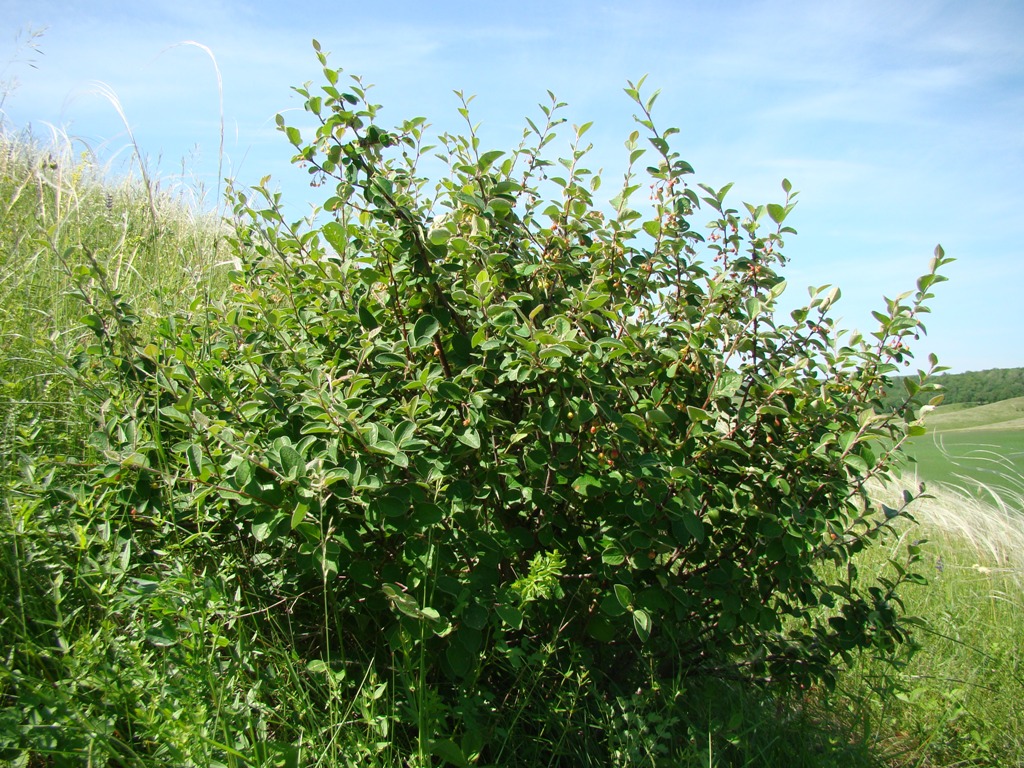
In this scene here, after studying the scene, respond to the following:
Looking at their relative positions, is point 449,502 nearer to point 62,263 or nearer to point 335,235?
point 335,235

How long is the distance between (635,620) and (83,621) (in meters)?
1.63

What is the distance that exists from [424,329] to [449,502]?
486mm

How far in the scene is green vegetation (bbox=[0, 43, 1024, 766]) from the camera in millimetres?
1845

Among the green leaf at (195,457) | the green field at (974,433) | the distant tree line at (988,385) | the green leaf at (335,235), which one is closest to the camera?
the green leaf at (195,457)

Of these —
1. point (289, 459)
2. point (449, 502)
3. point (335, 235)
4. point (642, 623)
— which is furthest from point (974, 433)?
point (289, 459)

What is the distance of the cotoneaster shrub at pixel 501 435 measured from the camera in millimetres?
1893

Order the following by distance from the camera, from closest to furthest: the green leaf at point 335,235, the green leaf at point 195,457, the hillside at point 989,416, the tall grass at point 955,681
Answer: the green leaf at point 195,457, the green leaf at point 335,235, the tall grass at point 955,681, the hillside at point 989,416

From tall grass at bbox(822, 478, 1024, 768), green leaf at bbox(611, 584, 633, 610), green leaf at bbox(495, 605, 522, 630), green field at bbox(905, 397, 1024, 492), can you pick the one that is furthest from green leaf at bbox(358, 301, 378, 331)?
green field at bbox(905, 397, 1024, 492)

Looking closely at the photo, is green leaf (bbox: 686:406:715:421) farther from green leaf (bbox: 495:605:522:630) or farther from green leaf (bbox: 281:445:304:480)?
green leaf (bbox: 281:445:304:480)

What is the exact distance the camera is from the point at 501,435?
213 cm

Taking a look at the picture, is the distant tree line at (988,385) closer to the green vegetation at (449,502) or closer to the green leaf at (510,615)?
the green vegetation at (449,502)

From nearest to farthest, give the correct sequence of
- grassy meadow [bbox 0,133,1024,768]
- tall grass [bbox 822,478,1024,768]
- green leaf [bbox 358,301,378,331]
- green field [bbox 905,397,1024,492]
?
grassy meadow [bbox 0,133,1024,768]
green leaf [bbox 358,301,378,331]
tall grass [bbox 822,478,1024,768]
green field [bbox 905,397,1024,492]

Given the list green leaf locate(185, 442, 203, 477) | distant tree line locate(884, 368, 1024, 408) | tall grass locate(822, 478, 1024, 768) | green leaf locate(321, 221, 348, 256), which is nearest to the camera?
green leaf locate(185, 442, 203, 477)

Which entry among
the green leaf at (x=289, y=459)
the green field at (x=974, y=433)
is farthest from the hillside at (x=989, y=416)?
the green leaf at (x=289, y=459)
